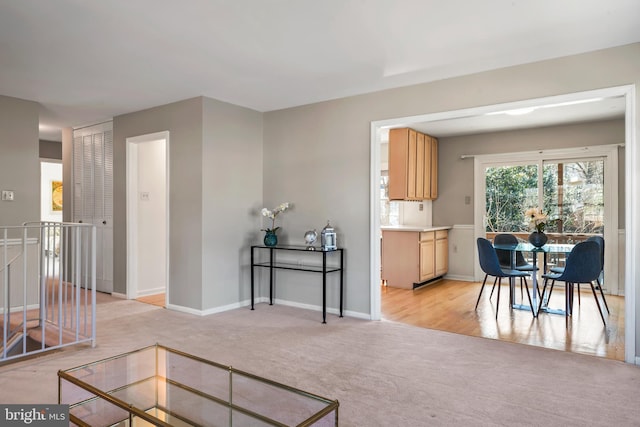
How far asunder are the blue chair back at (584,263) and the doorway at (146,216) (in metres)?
4.63

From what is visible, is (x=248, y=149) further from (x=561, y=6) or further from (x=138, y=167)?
(x=561, y=6)

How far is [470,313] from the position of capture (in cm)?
492

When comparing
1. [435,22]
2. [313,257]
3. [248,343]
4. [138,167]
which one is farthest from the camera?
[138,167]

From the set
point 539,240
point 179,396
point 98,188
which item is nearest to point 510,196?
point 539,240

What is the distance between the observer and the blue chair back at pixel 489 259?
16.0ft

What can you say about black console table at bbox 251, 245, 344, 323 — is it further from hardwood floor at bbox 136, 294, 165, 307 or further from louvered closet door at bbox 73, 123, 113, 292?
louvered closet door at bbox 73, 123, 113, 292

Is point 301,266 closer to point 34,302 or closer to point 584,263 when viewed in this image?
point 584,263

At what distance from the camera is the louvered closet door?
19.8 ft

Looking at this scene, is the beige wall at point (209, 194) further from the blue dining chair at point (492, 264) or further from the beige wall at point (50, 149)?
the beige wall at point (50, 149)

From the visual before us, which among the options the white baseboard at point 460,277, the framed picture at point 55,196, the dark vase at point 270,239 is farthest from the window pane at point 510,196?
the framed picture at point 55,196

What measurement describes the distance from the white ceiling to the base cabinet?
2643 mm

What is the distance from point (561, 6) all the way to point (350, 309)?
3376mm

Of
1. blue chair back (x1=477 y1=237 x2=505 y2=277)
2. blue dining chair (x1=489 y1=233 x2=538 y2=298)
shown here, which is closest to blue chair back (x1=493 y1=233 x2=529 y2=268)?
blue dining chair (x1=489 y1=233 x2=538 y2=298)

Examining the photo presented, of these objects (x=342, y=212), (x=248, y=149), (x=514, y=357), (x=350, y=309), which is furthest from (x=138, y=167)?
(x=514, y=357)
